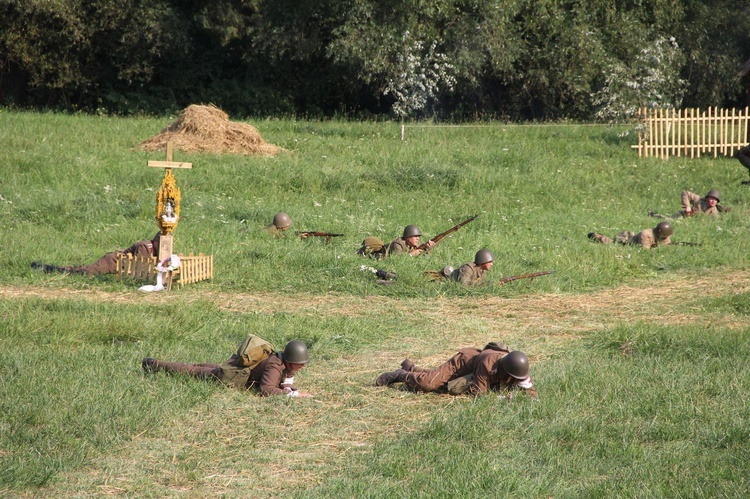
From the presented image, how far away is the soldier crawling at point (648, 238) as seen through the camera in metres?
15.7

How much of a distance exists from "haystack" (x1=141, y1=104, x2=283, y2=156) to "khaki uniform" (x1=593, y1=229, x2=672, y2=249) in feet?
28.8

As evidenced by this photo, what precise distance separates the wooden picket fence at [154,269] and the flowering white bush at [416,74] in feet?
48.9

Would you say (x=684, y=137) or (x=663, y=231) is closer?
(x=663, y=231)

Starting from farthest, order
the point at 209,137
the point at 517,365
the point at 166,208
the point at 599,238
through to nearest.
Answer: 1. the point at 209,137
2. the point at 599,238
3. the point at 166,208
4. the point at 517,365

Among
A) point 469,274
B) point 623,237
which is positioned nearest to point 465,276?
point 469,274

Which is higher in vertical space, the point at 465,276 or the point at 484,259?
the point at 484,259

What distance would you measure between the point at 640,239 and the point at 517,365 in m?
8.56

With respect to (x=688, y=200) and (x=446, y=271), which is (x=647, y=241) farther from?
(x=446, y=271)

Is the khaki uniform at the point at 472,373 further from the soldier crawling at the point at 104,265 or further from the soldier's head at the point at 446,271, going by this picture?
the soldier crawling at the point at 104,265

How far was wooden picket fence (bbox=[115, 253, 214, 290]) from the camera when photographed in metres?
12.8

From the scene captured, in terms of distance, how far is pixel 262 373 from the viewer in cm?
844

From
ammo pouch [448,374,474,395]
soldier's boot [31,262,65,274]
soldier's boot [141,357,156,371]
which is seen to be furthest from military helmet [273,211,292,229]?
ammo pouch [448,374,474,395]

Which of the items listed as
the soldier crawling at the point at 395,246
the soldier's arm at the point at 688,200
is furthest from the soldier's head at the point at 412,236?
the soldier's arm at the point at 688,200

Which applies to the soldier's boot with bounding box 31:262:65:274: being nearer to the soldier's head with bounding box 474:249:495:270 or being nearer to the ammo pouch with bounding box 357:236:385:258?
the ammo pouch with bounding box 357:236:385:258
